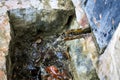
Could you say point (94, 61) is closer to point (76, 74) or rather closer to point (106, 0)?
point (76, 74)

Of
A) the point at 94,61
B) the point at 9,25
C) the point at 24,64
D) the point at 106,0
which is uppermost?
the point at 106,0

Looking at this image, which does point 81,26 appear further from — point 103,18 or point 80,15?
point 103,18

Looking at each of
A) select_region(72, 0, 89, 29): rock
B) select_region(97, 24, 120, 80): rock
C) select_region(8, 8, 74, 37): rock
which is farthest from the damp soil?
select_region(97, 24, 120, 80): rock

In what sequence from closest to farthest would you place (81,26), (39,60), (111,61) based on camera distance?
1. (111,61)
2. (81,26)
3. (39,60)

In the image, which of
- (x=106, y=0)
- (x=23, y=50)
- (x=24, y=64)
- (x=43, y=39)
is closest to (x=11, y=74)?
(x=24, y=64)

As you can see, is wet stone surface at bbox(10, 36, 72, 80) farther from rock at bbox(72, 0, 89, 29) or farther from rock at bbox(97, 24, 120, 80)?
rock at bbox(97, 24, 120, 80)

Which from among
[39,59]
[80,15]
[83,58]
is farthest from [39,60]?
[80,15]
